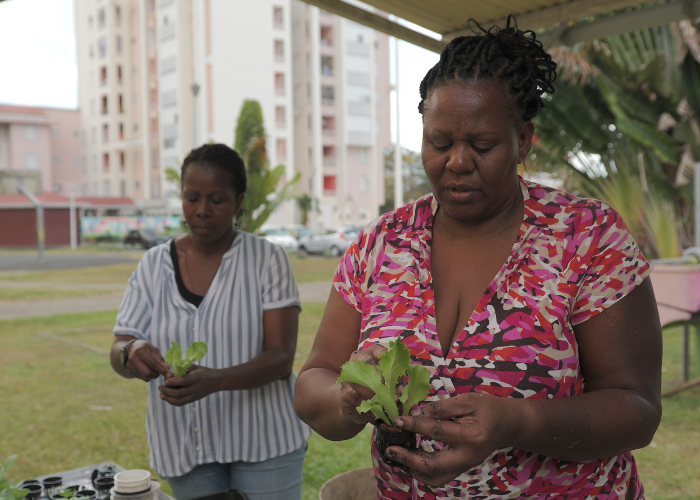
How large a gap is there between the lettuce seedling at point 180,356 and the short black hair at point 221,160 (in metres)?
0.82

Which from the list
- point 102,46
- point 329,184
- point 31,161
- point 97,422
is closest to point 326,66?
point 329,184

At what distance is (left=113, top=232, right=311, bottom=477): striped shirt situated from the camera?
105 inches

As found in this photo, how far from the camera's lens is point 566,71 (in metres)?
8.95

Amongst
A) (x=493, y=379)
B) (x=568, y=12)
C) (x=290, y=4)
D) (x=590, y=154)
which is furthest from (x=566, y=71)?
(x=290, y=4)

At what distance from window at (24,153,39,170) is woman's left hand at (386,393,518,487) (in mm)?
55772

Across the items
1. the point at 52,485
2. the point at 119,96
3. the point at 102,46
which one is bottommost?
the point at 52,485

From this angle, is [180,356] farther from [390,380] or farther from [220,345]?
[390,380]

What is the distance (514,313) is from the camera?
57.9 inches

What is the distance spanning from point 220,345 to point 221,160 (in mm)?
846

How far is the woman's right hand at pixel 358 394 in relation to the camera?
1.36 metres

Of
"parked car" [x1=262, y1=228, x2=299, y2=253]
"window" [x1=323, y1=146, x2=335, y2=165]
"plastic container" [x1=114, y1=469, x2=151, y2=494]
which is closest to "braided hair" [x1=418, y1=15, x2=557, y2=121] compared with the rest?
"plastic container" [x1=114, y1=469, x2=151, y2=494]

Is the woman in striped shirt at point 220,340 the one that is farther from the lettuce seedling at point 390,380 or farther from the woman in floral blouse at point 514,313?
the lettuce seedling at point 390,380

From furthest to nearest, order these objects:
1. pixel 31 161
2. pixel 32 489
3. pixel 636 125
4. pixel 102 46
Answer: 1. pixel 102 46
2. pixel 31 161
3. pixel 636 125
4. pixel 32 489

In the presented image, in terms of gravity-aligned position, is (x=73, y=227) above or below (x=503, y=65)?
below
